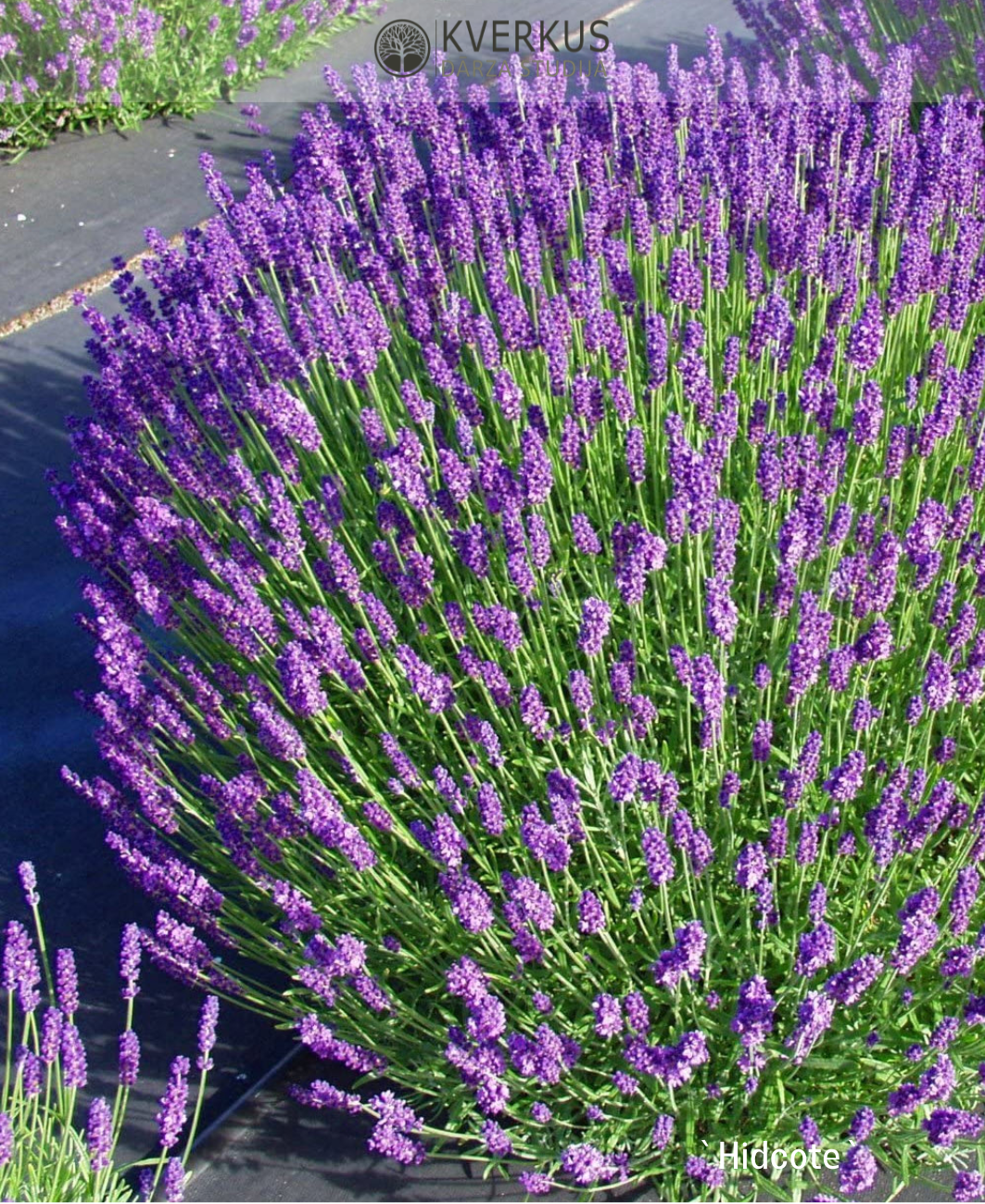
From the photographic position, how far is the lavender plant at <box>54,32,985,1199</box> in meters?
1.96

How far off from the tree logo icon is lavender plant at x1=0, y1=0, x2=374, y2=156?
48cm

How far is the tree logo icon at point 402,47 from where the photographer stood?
654 centimetres

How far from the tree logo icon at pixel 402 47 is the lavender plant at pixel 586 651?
11.7 feet

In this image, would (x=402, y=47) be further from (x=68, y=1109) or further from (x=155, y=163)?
(x=68, y=1109)

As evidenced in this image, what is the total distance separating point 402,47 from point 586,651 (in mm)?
5534

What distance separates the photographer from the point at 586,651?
6.41 feet

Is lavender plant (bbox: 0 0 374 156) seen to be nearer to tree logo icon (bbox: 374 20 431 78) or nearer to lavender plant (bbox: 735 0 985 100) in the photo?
tree logo icon (bbox: 374 20 431 78)

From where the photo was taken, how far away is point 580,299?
2664mm

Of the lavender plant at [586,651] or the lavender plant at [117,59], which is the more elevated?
the lavender plant at [117,59]

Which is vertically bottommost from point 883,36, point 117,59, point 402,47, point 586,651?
point 586,651
